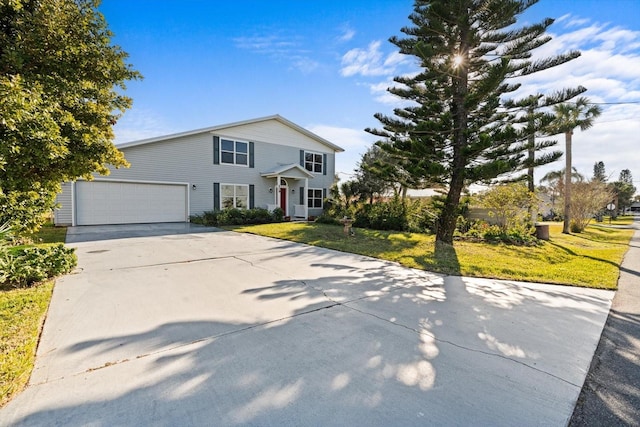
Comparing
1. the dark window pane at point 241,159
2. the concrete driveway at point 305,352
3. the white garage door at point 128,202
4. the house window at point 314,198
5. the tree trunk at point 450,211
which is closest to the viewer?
the concrete driveway at point 305,352

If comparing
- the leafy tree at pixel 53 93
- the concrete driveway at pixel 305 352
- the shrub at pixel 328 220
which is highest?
the leafy tree at pixel 53 93

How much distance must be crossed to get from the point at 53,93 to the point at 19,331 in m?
3.09

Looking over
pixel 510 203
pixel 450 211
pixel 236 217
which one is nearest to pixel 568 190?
pixel 510 203

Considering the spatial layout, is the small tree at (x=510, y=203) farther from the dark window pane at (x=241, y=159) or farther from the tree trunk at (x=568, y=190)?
the dark window pane at (x=241, y=159)

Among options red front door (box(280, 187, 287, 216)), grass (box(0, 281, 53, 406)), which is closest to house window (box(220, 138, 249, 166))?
red front door (box(280, 187, 287, 216))

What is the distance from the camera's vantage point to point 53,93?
13.2 feet

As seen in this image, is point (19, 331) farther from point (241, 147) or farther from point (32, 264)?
point (241, 147)

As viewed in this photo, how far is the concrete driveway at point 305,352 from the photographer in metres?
1.92

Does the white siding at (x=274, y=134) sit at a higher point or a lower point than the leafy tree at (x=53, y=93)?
higher

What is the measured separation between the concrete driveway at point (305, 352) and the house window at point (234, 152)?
11.8 metres

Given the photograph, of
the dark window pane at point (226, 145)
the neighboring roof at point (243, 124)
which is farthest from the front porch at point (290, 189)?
the neighboring roof at point (243, 124)

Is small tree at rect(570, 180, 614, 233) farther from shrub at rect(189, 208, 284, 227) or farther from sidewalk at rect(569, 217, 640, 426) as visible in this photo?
shrub at rect(189, 208, 284, 227)

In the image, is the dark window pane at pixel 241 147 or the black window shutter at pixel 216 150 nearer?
the black window shutter at pixel 216 150

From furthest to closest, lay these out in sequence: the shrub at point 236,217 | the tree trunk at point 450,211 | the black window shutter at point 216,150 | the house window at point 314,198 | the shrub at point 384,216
→ the house window at point 314,198, the black window shutter at point 216,150, the shrub at point 236,217, the shrub at point 384,216, the tree trunk at point 450,211
